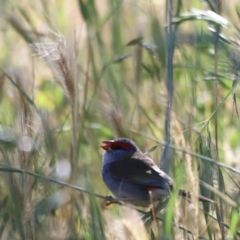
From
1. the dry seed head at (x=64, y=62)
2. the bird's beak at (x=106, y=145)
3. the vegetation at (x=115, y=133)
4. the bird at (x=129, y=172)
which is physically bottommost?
the bird at (x=129, y=172)

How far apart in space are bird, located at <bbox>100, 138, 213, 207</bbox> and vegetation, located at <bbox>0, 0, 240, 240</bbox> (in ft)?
0.27

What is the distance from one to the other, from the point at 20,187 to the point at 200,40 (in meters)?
0.98

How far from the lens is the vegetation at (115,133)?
2.40 metres

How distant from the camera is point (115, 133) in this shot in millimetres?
3260

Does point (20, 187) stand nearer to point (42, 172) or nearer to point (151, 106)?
point (42, 172)

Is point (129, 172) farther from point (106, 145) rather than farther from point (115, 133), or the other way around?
point (115, 133)

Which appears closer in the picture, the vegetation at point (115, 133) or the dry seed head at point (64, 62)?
the vegetation at point (115, 133)

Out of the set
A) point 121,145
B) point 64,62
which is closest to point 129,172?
point 121,145

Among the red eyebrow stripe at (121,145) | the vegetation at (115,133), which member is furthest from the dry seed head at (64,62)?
the red eyebrow stripe at (121,145)

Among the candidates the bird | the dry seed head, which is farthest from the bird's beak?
the dry seed head

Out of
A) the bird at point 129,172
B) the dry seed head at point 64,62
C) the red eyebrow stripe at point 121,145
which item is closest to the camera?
the dry seed head at point 64,62

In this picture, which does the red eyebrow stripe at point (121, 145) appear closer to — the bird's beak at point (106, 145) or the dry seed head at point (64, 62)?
the bird's beak at point (106, 145)

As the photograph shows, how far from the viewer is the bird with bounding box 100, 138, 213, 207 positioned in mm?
3369

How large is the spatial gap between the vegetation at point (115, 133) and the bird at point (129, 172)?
8cm
